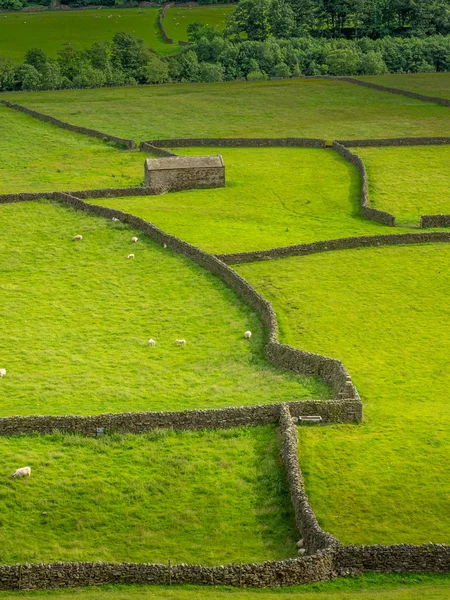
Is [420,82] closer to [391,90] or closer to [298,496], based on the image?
[391,90]

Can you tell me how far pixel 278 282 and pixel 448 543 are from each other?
28.8 meters

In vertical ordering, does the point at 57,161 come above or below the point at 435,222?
below

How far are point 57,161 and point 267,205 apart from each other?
2343cm

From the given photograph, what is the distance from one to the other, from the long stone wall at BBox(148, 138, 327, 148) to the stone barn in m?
13.6

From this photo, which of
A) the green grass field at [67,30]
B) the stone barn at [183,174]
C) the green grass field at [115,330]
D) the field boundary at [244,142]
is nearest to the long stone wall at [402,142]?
the field boundary at [244,142]

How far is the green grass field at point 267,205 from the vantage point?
2761 inches

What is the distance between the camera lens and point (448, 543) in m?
32.0

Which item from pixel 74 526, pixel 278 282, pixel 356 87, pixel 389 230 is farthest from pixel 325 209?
pixel 356 87

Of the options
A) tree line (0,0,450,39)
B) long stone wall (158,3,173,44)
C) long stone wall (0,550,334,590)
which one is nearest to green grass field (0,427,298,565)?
long stone wall (0,550,334,590)

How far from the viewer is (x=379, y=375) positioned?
45.6m

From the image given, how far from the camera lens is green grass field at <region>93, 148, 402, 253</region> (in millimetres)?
70125

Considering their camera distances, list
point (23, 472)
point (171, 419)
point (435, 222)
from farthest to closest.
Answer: point (435, 222), point (171, 419), point (23, 472)

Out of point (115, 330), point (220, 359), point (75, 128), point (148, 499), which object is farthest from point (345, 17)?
point (148, 499)

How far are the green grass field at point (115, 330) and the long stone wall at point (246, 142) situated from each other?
26467 millimetres
